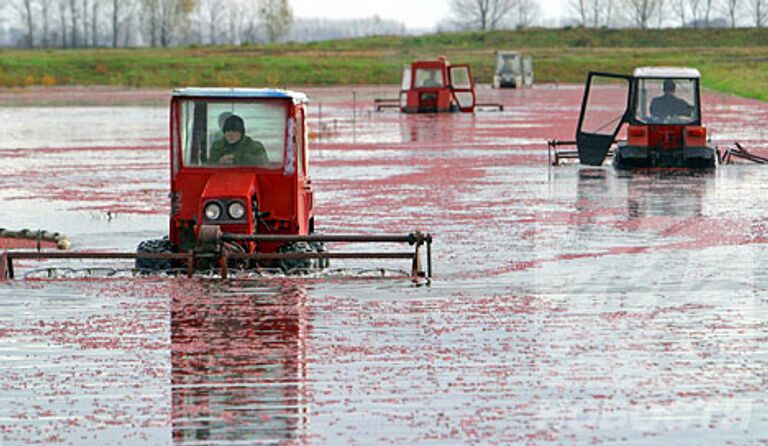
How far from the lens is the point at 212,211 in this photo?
15.6 metres

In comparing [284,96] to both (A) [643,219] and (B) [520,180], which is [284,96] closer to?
(A) [643,219]

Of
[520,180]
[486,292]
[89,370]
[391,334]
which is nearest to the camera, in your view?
[89,370]

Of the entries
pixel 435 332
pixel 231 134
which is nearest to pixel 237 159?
pixel 231 134

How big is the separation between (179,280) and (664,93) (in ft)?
51.0

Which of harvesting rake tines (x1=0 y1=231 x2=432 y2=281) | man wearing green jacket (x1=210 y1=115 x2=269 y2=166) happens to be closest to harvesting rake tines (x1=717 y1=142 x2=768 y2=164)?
man wearing green jacket (x1=210 y1=115 x2=269 y2=166)

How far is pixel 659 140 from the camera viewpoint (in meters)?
29.8

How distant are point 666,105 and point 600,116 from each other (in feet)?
85.1

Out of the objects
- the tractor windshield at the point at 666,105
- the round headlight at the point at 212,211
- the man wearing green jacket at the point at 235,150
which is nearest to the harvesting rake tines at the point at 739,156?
the tractor windshield at the point at 666,105

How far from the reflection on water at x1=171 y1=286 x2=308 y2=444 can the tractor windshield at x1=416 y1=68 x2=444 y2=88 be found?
4519cm

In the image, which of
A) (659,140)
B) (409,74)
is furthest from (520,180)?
(409,74)

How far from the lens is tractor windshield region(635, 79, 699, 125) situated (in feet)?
96.5

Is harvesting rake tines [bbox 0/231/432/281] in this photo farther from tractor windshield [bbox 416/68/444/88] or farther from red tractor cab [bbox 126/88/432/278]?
tractor windshield [bbox 416/68/444/88]

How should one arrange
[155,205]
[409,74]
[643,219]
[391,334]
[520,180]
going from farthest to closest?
[409,74], [520,180], [155,205], [643,219], [391,334]

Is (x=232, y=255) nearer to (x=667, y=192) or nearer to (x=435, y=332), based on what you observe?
(x=435, y=332)
